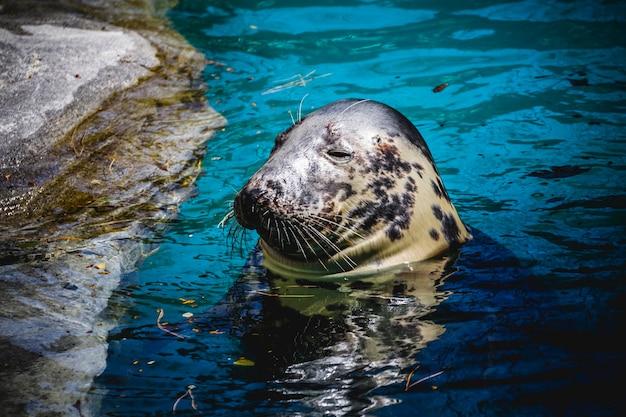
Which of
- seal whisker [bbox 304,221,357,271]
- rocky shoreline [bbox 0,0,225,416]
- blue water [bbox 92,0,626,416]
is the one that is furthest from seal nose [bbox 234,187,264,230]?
rocky shoreline [bbox 0,0,225,416]

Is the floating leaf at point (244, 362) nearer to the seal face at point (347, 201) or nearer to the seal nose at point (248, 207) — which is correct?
the seal face at point (347, 201)

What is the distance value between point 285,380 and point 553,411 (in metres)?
1.07

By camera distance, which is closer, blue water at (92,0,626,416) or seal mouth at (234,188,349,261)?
blue water at (92,0,626,416)

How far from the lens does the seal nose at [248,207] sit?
3729 millimetres

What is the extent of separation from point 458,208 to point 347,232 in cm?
179

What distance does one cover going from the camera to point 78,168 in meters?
5.39

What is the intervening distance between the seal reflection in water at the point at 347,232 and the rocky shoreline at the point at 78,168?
846mm

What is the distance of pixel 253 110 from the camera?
721 centimetres

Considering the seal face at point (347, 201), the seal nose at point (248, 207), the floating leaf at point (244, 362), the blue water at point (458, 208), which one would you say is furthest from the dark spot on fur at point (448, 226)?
the floating leaf at point (244, 362)

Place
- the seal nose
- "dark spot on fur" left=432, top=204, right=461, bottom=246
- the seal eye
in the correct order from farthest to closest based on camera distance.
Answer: "dark spot on fur" left=432, top=204, right=461, bottom=246, the seal eye, the seal nose

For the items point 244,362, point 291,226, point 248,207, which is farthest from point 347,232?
point 244,362

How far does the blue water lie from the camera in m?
2.84

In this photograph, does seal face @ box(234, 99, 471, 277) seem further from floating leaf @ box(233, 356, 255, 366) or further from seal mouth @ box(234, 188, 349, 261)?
floating leaf @ box(233, 356, 255, 366)

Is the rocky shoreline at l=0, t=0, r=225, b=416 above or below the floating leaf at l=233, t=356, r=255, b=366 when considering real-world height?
above
